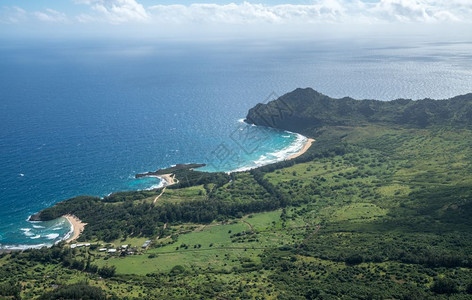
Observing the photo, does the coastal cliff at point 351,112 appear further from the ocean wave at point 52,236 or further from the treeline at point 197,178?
the ocean wave at point 52,236

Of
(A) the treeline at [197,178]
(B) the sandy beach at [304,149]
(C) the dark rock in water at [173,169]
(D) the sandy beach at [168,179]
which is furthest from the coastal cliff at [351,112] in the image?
(D) the sandy beach at [168,179]

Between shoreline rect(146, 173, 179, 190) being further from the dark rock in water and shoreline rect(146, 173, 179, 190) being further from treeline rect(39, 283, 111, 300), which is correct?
treeline rect(39, 283, 111, 300)

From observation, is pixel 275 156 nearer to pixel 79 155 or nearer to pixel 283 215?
pixel 283 215

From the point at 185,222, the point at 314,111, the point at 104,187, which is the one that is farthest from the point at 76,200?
the point at 314,111

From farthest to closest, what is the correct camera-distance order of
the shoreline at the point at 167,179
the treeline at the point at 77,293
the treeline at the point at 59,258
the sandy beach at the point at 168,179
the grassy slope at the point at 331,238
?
the sandy beach at the point at 168,179
the shoreline at the point at 167,179
the treeline at the point at 59,258
the grassy slope at the point at 331,238
the treeline at the point at 77,293

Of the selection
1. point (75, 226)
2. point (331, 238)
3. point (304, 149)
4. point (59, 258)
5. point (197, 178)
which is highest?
point (197, 178)

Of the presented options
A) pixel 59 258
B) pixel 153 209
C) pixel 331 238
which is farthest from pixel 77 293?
pixel 331 238

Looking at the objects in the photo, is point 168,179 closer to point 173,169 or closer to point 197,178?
point 173,169
